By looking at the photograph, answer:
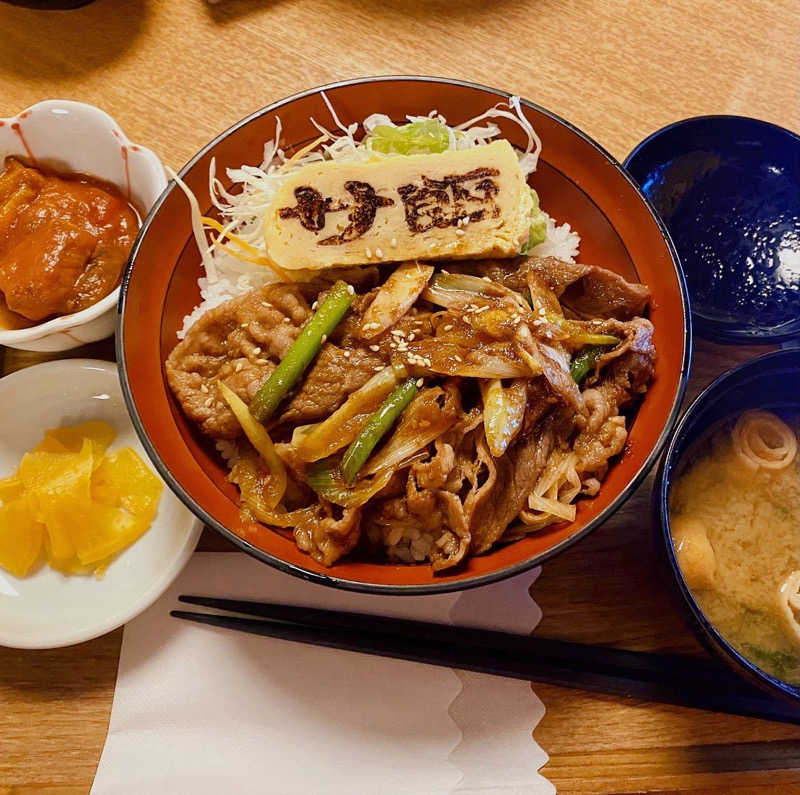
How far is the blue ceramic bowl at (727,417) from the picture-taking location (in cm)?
186

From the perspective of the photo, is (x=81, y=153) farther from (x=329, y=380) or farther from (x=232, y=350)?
(x=329, y=380)

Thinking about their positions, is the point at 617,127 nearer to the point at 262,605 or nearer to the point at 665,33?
the point at 665,33

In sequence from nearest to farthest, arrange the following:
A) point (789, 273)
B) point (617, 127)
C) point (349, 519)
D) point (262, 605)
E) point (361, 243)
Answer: point (349, 519), point (361, 243), point (262, 605), point (789, 273), point (617, 127)

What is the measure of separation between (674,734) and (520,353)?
1.28m

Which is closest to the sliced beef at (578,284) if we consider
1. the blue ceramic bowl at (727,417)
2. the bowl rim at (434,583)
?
the bowl rim at (434,583)

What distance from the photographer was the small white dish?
213cm

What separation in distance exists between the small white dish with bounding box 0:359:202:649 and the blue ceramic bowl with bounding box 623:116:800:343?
5.99 ft

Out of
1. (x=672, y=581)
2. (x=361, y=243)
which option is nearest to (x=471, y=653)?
(x=672, y=581)

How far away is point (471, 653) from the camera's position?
2160mm

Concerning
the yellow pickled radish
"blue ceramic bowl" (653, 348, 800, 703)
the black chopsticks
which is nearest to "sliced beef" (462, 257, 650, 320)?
"blue ceramic bowl" (653, 348, 800, 703)

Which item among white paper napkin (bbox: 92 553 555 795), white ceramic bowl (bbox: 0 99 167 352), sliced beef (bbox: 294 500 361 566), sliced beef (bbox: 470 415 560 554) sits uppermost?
white ceramic bowl (bbox: 0 99 167 352)

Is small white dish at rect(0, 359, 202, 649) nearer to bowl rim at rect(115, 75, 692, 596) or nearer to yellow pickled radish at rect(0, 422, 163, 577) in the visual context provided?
yellow pickled radish at rect(0, 422, 163, 577)

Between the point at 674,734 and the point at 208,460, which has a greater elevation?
the point at 208,460

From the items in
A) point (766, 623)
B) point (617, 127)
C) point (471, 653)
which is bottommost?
point (471, 653)
